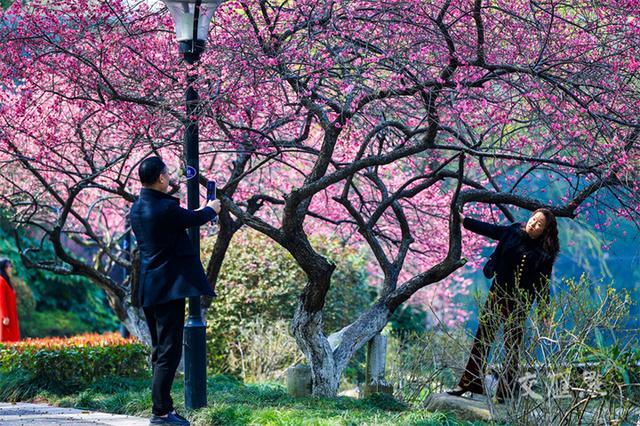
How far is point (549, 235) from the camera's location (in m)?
8.32

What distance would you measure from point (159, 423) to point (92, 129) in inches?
186

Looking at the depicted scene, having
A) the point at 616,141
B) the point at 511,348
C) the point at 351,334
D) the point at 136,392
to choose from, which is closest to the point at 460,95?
the point at 616,141

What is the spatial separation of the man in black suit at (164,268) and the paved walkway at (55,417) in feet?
2.54

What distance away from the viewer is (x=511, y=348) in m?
7.25

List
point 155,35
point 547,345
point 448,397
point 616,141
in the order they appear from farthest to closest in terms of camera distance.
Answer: point 155,35 < point 448,397 < point 616,141 < point 547,345

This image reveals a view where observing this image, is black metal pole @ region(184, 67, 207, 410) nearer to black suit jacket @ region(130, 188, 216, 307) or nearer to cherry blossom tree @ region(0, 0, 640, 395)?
cherry blossom tree @ region(0, 0, 640, 395)

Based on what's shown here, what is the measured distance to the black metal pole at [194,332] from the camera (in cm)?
→ 786

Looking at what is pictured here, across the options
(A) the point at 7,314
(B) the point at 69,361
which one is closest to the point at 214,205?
(B) the point at 69,361

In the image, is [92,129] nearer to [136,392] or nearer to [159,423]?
[136,392]

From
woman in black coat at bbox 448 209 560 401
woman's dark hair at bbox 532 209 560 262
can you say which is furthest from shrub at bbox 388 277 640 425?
woman's dark hair at bbox 532 209 560 262

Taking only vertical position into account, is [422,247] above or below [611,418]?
above

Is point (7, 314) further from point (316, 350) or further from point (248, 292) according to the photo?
point (316, 350)

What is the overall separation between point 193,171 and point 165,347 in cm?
143

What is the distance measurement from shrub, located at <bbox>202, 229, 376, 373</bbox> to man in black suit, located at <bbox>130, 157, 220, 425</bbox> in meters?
6.68
